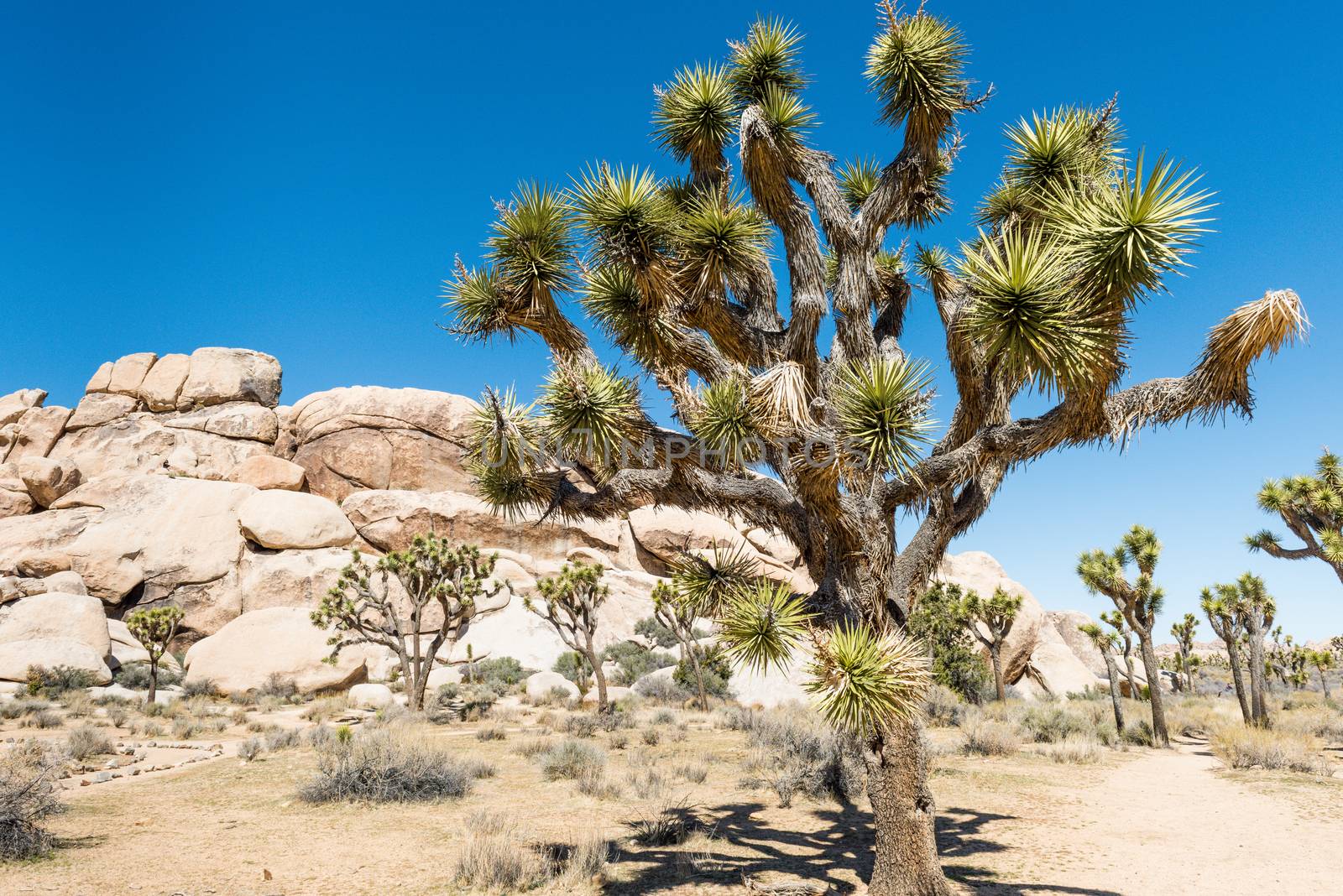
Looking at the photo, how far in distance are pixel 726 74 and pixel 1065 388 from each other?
5115 millimetres

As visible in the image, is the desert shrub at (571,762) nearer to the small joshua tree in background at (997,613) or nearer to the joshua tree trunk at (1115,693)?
the joshua tree trunk at (1115,693)

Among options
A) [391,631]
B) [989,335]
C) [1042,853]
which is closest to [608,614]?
[391,631]

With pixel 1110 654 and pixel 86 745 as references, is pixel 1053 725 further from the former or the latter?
pixel 86 745

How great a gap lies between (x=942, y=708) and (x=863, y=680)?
16584 millimetres

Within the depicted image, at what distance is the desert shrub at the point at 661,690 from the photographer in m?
22.3

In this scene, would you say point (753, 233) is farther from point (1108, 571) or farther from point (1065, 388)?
point (1108, 571)

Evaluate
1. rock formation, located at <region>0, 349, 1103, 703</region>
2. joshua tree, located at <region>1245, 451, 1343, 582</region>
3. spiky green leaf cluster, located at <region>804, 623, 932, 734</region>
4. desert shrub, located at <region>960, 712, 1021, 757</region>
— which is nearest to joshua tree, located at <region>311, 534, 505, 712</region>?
rock formation, located at <region>0, 349, 1103, 703</region>

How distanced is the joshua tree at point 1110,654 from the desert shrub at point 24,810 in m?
20.2

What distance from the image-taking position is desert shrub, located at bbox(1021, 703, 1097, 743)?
634 inches

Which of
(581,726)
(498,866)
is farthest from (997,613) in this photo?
(498,866)

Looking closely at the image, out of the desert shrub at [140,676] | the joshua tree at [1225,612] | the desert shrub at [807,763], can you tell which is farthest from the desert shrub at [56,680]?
the joshua tree at [1225,612]

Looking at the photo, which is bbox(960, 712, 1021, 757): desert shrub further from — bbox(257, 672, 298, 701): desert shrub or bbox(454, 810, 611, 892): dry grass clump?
bbox(257, 672, 298, 701): desert shrub

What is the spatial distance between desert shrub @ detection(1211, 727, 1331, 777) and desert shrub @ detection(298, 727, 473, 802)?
13.7 metres

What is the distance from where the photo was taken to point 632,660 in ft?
89.5
